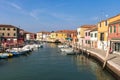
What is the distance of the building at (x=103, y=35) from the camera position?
161 feet

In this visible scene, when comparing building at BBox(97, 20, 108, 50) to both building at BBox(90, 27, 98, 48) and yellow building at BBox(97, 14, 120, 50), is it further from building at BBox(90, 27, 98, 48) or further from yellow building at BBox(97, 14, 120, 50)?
building at BBox(90, 27, 98, 48)

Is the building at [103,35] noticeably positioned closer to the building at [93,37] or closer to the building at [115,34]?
the building at [93,37]

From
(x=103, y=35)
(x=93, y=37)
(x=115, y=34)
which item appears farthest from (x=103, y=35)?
(x=115, y=34)

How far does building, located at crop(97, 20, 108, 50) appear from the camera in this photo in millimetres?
49000

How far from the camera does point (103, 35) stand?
51.7 m

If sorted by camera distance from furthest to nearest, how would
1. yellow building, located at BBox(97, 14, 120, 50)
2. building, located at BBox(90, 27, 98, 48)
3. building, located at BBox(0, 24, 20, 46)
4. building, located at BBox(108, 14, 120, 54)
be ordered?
building, located at BBox(0, 24, 20, 46) → building, located at BBox(90, 27, 98, 48) → yellow building, located at BBox(97, 14, 120, 50) → building, located at BBox(108, 14, 120, 54)

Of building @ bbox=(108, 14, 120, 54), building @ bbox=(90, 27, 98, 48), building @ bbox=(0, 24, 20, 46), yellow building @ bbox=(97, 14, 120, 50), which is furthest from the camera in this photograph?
building @ bbox=(0, 24, 20, 46)

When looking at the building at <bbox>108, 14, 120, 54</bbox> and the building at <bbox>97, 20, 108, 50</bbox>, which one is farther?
the building at <bbox>97, 20, 108, 50</bbox>

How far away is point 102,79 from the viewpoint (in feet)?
84.4

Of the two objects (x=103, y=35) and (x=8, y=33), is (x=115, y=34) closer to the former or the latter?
(x=103, y=35)

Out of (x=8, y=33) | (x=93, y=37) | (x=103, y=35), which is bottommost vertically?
(x=93, y=37)

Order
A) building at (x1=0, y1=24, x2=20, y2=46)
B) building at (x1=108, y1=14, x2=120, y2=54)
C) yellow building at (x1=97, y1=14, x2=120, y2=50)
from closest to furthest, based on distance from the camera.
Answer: building at (x1=108, y1=14, x2=120, y2=54), yellow building at (x1=97, y1=14, x2=120, y2=50), building at (x1=0, y1=24, x2=20, y2=46)

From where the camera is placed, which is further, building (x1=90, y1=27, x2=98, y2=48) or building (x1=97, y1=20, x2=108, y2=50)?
building (x1=90, y1=27, x2=98, y2=48)

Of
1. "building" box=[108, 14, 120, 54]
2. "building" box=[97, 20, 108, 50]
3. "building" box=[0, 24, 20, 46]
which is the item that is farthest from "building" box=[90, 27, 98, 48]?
"building" box=[0, 24, 20, 46]
